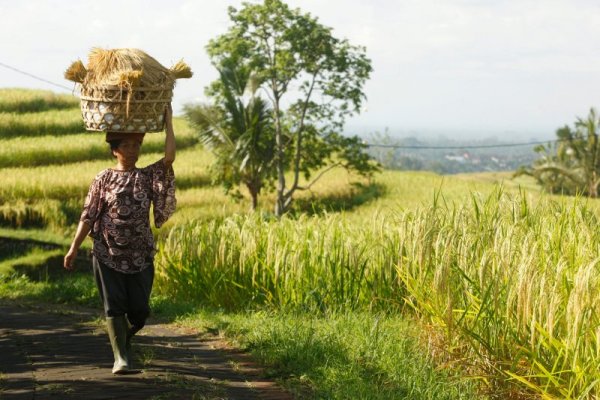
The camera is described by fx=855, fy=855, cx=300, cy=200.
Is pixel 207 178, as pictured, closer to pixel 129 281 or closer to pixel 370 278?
pixel 370 278

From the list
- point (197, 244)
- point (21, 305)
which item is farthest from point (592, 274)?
point (21, 305)

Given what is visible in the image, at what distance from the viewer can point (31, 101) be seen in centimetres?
3431

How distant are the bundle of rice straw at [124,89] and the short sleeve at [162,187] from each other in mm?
281

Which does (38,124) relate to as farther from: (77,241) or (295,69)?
(77,241)

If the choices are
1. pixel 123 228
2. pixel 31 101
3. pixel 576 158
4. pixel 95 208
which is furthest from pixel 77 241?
pixel 576 158

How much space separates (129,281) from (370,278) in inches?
126

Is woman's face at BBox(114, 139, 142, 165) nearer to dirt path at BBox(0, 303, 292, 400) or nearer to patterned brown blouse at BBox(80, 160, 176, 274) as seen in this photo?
patterned brown blouse at BBox(80, 160, 176, 274)

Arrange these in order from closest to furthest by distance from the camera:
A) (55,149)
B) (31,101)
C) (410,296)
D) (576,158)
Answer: (410,296), (55,149), (31,101), (576,158)

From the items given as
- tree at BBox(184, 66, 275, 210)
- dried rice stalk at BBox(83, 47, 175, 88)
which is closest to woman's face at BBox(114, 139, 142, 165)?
dried rice stalk at BBox(83, 47, 175, 88)

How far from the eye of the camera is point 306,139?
88.9ft

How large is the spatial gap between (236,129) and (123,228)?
19.7m

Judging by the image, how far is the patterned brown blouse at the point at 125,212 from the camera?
598cm

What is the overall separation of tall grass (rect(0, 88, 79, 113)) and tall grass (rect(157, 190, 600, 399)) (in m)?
24.5

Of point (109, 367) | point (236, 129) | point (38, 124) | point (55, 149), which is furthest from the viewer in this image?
point (38, 124)
